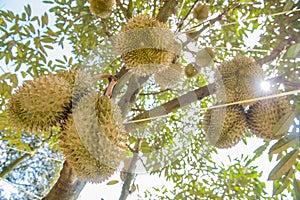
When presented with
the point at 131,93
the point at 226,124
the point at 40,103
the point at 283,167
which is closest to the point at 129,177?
the point at 131,93

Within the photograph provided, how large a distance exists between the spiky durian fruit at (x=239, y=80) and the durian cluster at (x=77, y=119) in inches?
13.4

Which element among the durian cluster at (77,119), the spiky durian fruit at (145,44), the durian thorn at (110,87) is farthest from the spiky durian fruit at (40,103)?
the spiky durian fruit at (145,44)

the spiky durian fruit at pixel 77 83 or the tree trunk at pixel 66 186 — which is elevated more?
the spiky durian fruit at pixel 77 83

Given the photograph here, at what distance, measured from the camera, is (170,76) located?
1.16 m

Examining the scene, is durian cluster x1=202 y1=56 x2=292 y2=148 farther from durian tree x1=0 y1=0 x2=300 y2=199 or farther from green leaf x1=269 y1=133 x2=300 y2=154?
green leaf x1=269 y1=133 x2=300 y2=154

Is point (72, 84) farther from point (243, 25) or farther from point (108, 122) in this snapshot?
point (243, 25)

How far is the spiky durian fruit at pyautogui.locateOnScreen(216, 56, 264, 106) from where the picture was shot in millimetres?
899

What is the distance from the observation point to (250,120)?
3.04 feet

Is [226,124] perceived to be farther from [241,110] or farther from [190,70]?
[190,70]

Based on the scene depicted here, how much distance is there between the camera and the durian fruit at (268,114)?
865mm

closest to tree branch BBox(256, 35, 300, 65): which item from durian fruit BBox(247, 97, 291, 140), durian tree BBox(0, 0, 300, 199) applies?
durian tree BBox(0, 0, 300, 199)

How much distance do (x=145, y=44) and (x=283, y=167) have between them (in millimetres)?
467

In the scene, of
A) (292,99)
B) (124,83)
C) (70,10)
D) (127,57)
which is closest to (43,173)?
(70,10)

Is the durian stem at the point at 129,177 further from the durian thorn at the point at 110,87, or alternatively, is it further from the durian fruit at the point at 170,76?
the durian thorn at the point at 110,87
